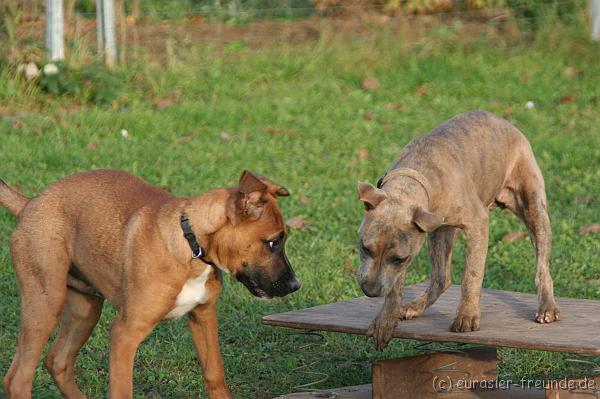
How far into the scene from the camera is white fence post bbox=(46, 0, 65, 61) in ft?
42.7

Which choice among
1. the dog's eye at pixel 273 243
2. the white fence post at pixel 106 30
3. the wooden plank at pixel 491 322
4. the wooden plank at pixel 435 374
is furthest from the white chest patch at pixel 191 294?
the white fence post at pixel 106 30

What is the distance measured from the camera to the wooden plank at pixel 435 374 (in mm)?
6492

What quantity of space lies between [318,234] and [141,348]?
8.80 feet

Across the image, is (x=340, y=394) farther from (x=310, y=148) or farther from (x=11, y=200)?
(x=310, y=148)

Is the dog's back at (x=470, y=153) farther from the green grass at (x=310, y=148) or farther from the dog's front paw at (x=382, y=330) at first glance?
the green grass at (x=310, y=148)

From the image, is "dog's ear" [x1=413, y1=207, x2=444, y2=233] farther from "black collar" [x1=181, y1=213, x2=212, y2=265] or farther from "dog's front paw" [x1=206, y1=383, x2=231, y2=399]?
"dog's front paw" [x1=206, y1=383, x2=231, y2=399]

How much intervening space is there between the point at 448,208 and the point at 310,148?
593 centimetres

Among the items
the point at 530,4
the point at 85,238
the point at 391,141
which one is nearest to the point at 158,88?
the point at 391,141

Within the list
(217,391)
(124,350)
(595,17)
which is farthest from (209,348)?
Result: (595,17)

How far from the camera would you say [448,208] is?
6.32 metres

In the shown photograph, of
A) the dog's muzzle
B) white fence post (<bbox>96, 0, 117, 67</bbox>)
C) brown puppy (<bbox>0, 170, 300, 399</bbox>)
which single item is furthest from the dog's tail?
white fence post (<bbox>96, 0, 117, 67</bbox>)

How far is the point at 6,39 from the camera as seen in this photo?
520 inches

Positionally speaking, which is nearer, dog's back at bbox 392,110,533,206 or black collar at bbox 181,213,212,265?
black collar at bbox 181,213,212,265

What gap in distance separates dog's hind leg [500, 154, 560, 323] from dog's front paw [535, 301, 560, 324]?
0.04 m
